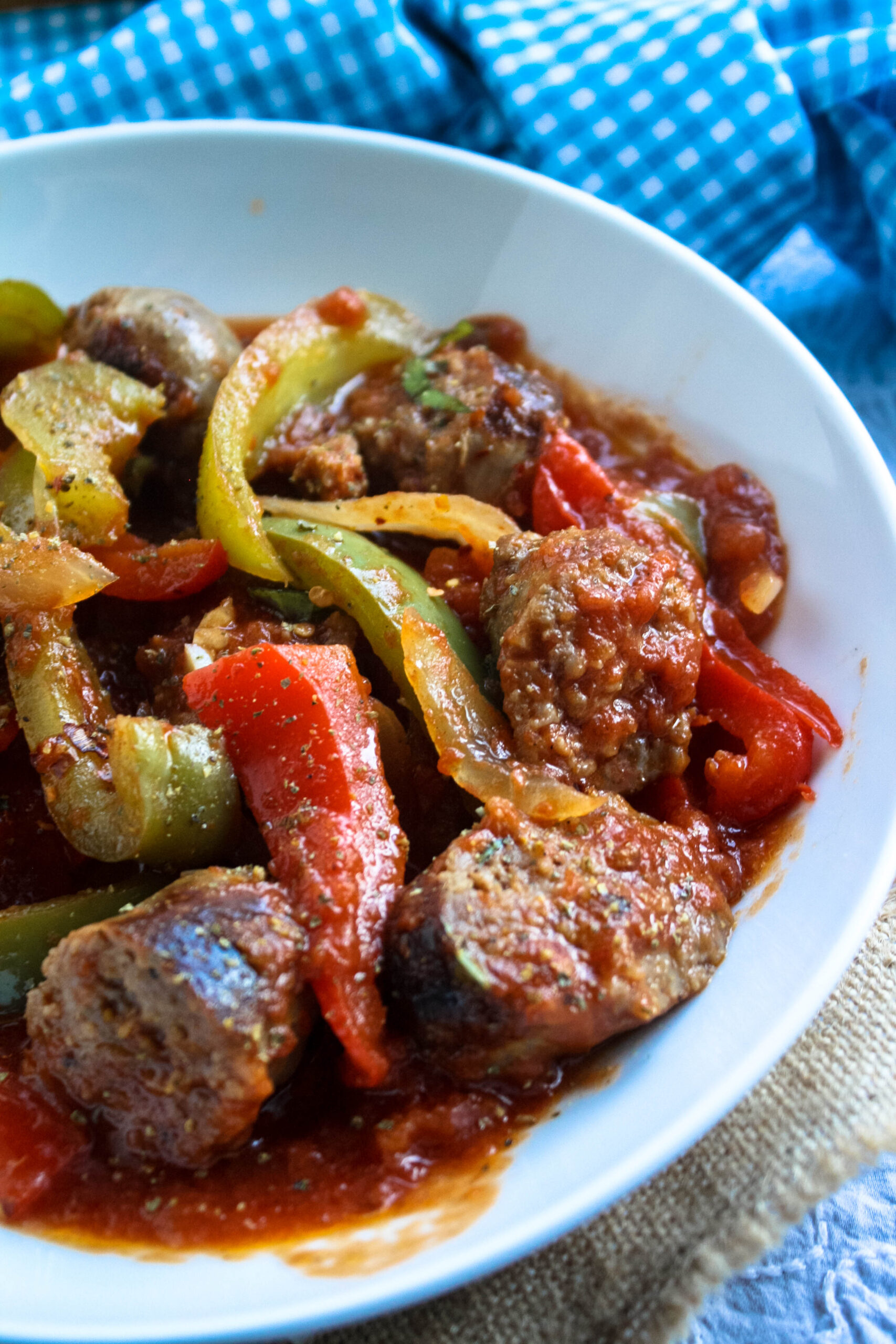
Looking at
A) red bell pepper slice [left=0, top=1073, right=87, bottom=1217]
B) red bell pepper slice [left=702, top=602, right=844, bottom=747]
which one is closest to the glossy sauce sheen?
red bell pepper slice [left=0, top=1073, right=87, bottom=1217]

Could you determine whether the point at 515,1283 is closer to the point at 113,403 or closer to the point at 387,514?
the point at 387,514

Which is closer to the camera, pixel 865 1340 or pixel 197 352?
pixel 865 1340

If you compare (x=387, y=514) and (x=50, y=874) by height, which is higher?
(x=387, y=514)

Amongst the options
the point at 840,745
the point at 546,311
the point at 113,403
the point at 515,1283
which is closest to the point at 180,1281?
the point at 515,1283

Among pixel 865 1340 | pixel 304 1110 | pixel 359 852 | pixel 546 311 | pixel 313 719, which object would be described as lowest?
pixel 865 1340

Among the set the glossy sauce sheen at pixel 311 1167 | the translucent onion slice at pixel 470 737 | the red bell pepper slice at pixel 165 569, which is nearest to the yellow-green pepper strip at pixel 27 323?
the red bell pepper slice at pixel 165 569
